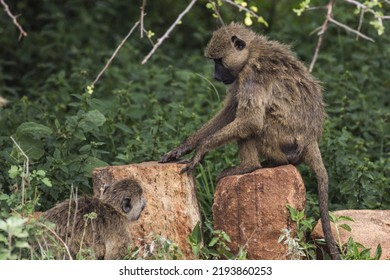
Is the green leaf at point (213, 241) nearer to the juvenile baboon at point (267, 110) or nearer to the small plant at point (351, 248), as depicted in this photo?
the juvenile baboon at point (267, 110)

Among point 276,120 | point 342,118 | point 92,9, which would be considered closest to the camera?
point 276,120

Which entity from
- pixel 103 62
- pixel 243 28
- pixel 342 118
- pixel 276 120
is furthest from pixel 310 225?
pixel 103 62

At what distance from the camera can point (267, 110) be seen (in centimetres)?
787

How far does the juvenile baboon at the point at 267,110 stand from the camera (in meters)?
7.80

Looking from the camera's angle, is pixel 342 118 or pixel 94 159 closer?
pixel 94 159

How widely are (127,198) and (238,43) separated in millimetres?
1824

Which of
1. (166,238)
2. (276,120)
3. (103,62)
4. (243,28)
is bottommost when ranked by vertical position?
(103,62)

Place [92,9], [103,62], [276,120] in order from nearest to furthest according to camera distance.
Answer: [276,120] → [103,62] → [92,9]

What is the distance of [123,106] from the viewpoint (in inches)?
401

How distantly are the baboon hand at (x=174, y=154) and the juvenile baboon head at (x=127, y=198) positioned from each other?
0.77 metres

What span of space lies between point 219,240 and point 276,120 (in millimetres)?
1226

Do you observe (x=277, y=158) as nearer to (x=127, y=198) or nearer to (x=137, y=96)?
(x=127, y=198)

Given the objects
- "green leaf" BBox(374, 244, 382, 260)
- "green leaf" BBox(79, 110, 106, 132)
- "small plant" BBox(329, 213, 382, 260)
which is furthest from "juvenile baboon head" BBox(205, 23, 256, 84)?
"green leaf" BBox(374, 244, 382, 260)

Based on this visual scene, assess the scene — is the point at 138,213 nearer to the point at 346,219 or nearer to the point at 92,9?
the point at 346,219
